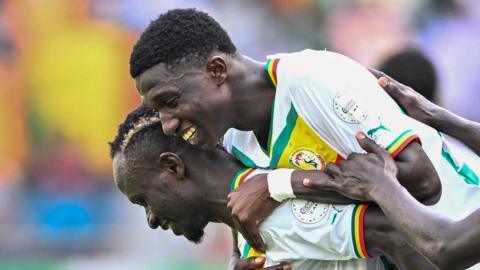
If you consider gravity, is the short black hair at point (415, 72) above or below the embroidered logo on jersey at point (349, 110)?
above

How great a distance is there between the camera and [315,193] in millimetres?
4566

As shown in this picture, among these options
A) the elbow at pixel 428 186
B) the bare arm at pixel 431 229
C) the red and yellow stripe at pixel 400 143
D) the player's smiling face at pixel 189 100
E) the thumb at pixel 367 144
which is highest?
the player's smiling face at pixel 189 100

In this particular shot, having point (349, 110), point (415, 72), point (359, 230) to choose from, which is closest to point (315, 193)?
point (359, 230)

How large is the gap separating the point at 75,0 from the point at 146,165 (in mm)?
8221

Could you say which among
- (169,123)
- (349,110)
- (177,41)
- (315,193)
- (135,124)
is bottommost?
(315,193)

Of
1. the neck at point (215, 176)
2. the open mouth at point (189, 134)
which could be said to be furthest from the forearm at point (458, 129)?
the open mouth at point (189, 134)

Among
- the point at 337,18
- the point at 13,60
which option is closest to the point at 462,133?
the point at 337,18

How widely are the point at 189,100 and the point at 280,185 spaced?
524 mm

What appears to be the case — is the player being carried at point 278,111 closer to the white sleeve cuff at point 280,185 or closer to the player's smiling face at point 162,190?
the white sleeve cuff at point 280,185

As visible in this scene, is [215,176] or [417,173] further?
[215,176]

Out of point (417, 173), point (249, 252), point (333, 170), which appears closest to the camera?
point (417, 173)

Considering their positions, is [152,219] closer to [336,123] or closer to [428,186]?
[336,123]

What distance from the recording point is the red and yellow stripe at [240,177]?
489 cm

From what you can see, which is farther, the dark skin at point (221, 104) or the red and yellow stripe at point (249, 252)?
the red and yellow stripe at point (249, 252)
